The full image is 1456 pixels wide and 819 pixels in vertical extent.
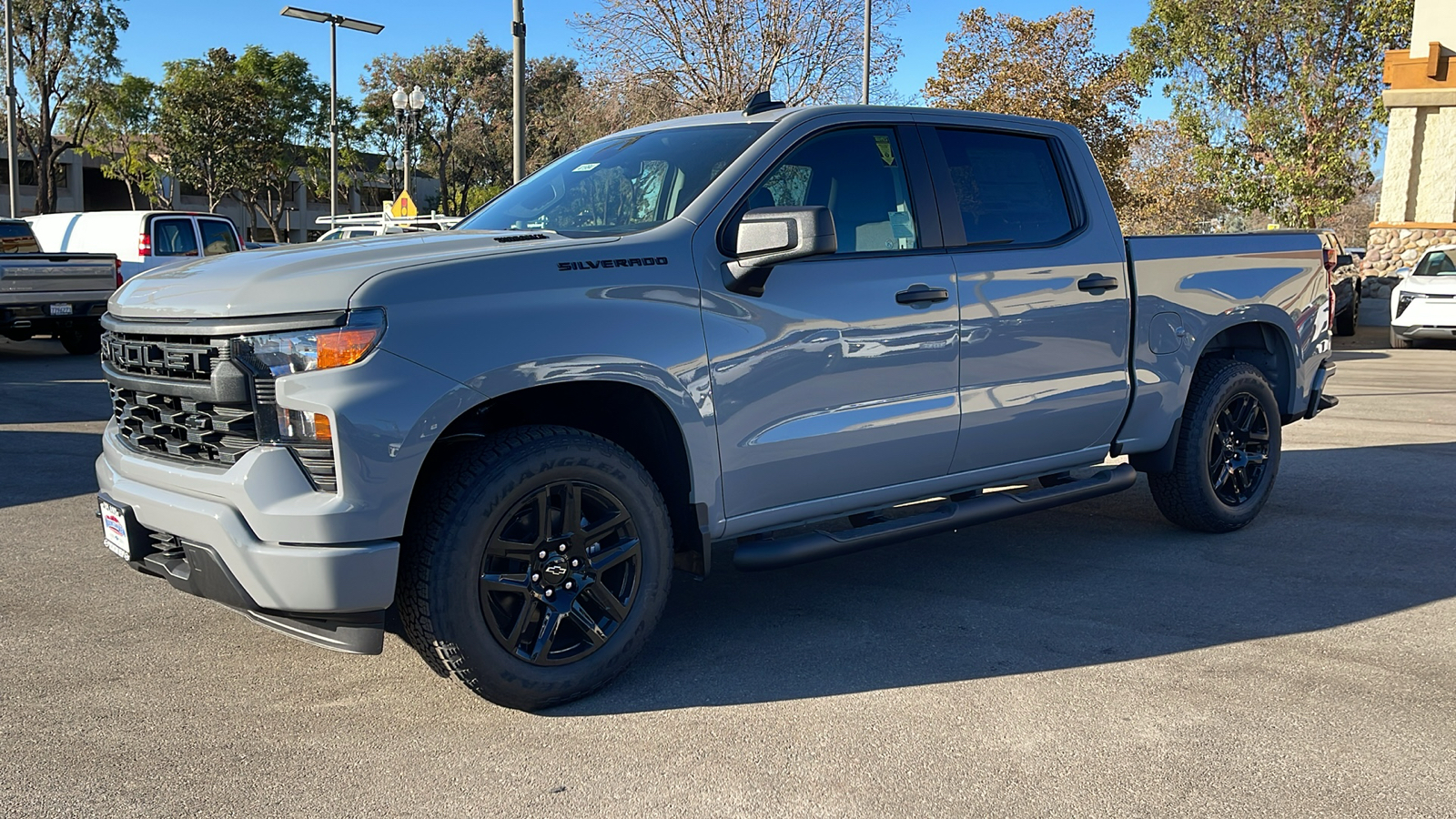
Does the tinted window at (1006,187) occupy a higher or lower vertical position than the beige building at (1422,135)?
lower

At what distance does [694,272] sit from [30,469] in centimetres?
578

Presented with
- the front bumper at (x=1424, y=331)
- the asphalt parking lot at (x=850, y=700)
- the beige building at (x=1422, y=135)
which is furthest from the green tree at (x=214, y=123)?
the asphalt parking lot at (x=850, y=700)

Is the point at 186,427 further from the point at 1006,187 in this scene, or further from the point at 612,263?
the point at 1006,187

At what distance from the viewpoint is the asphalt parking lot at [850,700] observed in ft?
10.9

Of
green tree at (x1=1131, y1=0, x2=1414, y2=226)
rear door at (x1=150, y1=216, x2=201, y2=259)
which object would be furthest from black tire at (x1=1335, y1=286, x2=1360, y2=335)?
rear door at (x1=150, y1=216, x2=201, y2=259)

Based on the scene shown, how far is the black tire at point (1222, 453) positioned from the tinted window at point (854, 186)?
2.08 m

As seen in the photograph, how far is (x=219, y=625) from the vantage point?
4727mm

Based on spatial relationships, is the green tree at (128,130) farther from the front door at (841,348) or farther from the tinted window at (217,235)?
the front door at (841,348)

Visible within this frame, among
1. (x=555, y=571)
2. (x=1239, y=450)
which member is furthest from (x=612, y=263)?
(x=1239, y=450)

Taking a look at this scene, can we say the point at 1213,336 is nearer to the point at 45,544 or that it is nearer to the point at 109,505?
the point at 109,505

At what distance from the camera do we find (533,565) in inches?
152

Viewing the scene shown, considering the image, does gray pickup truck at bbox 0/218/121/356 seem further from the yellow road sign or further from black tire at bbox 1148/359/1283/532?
black tire at bbox 1148/359/1283/532

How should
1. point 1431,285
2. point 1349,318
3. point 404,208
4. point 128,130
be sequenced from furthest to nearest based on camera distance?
point 128,130
point 404,208
point 1349,318
point 1431,285

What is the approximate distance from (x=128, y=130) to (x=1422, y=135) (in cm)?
4985
